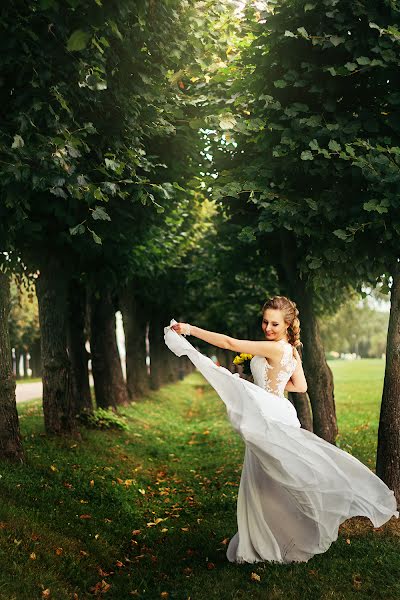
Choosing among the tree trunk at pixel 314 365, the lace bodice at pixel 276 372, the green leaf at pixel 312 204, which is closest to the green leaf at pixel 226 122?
the green leaf at pixel 312 204

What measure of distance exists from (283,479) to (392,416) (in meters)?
3.37

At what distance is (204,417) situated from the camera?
2597 cm

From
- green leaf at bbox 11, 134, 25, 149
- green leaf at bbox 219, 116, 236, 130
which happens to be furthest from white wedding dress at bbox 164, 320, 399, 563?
green leaf at bbox 219, 116, 236, 130

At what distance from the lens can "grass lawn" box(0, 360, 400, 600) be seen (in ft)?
20.3

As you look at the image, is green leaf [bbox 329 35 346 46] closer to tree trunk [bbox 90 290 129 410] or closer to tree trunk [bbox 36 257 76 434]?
tree trunk [bbox 36 257 76 434]

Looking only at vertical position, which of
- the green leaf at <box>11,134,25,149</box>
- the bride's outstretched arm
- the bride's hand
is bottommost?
the bride's outstretched arm

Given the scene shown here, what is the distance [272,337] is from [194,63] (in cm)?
510

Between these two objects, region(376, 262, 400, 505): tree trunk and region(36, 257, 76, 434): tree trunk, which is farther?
region(36, 257, 76, 434): tree trunk

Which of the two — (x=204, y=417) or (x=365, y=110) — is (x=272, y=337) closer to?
(x=365, y=110)

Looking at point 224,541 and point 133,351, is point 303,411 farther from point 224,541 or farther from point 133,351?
point 133,351

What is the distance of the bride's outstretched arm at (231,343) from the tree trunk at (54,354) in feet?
21.4

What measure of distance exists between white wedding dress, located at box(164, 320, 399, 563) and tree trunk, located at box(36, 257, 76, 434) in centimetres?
634

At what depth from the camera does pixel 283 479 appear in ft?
20.7

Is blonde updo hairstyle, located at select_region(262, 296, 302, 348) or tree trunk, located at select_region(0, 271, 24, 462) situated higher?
blonde updo hairstyle, located at select_region(262, 296, 302, 348)
